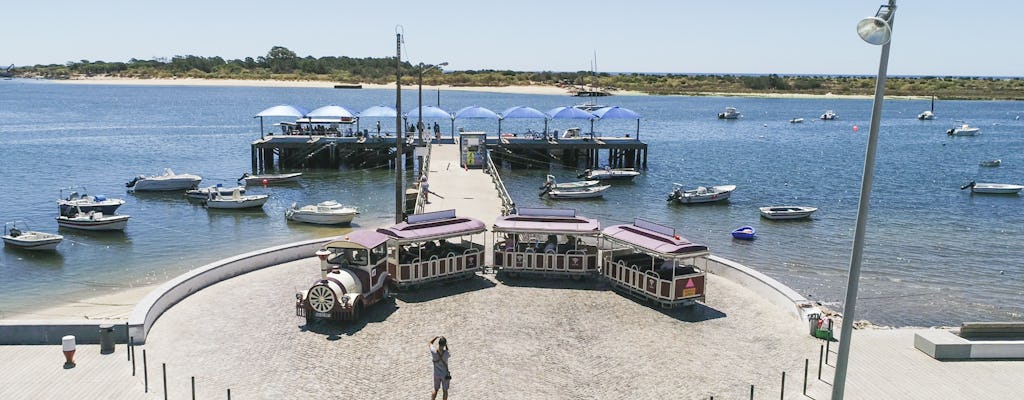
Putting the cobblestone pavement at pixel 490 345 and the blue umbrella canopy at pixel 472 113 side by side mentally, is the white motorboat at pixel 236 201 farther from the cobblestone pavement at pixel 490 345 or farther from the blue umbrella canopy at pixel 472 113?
the cobblestone pavement at pixel 490 345

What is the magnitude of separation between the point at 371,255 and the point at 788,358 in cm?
1000

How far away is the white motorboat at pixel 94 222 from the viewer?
3956 centimetres

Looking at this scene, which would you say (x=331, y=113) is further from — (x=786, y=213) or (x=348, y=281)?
(x=348, y=281)

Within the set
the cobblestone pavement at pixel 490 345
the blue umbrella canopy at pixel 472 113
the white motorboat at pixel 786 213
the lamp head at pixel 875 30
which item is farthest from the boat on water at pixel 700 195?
the lamp head at pixel 875 30

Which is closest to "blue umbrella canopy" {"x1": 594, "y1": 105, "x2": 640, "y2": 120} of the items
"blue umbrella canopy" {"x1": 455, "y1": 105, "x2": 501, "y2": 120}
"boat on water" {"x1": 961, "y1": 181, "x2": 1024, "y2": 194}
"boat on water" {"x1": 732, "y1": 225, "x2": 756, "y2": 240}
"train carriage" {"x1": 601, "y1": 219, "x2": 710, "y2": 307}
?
"blue umbrella canopy" {"x1": 455, "y1": 105, "x2": 501, "y2": 120}

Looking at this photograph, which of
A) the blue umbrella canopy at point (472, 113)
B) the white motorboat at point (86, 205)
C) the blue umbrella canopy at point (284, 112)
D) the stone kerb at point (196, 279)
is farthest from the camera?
the blue umbrella canopy at point (284, 112)

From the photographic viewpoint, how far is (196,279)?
21234mm

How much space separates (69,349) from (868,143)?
48.6 feet

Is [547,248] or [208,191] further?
[208,191]

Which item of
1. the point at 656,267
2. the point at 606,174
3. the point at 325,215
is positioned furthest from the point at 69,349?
the point at 606,174

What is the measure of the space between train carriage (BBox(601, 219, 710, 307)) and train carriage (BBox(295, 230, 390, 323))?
620cm

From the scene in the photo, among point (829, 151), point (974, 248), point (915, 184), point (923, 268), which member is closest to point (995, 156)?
point (829, 151)

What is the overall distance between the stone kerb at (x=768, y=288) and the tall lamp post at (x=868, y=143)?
23.8ft

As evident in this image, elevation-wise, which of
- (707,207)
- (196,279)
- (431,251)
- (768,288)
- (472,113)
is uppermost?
(472,113)
